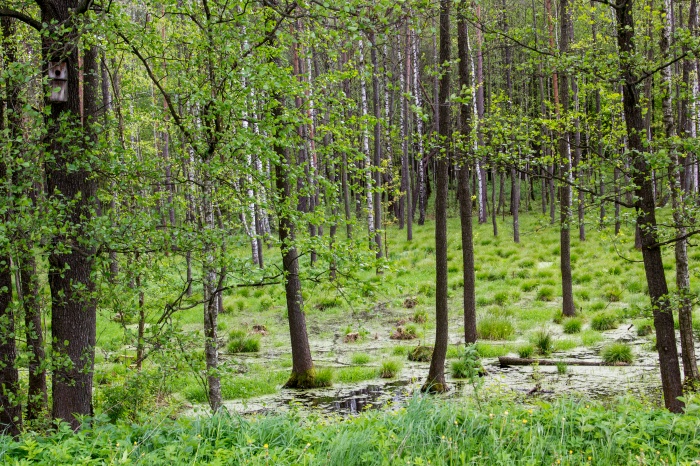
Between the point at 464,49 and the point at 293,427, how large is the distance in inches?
334

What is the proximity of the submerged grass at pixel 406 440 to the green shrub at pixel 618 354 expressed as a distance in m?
6.88

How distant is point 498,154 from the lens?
768 cm

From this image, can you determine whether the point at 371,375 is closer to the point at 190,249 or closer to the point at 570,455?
the point at 190,249

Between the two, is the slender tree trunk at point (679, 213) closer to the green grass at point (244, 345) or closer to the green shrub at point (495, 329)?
the green shrub at point (495, 329)

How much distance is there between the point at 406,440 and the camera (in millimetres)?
4383

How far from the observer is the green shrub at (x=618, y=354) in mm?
11351

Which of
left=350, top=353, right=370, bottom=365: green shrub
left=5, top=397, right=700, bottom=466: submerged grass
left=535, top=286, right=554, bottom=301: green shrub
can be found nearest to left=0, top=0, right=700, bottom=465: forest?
left=5, top=397, right=700, bottom=466: submerged grass

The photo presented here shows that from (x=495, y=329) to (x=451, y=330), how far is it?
4.01ft

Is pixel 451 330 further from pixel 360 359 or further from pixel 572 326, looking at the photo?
pixel 360 359

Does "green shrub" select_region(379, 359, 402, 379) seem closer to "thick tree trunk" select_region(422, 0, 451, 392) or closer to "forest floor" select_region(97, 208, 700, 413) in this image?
"forest floor" select_region(97, 208, 700, 413)

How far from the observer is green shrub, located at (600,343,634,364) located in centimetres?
1135

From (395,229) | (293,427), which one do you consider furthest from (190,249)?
(395,229)

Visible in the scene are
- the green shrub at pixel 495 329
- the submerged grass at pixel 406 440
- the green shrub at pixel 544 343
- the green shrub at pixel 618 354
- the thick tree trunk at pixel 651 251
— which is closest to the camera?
the submerged grass at pixel 406 440

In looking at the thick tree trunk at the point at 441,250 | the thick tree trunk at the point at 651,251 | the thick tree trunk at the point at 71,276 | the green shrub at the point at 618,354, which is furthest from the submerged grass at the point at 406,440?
the green shrub at the point at 618,354
